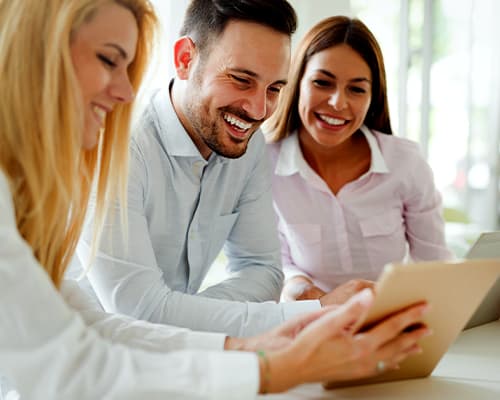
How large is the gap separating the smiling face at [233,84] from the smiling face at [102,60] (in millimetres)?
571

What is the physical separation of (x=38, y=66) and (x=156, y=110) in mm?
786

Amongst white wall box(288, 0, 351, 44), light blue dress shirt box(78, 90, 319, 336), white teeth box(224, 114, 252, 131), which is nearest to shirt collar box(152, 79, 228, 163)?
light blue dress shirt box(78, 90, 319, 336)

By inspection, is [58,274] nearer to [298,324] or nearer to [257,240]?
[298,324]

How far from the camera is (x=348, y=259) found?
2.20 metres

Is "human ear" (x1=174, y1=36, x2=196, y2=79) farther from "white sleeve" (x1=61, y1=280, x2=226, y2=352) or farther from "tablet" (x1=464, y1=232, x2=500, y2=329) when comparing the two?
"tablet" (x1=464, y1=232, x2=500, y2=329)

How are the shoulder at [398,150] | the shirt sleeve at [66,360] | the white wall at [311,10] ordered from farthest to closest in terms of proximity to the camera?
1. the white wall at [311,10]
2. the shoulder at [398,150]
3. the shirt sleeve at [66,360]

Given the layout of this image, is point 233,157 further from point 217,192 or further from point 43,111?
point 43,111

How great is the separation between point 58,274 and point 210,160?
70 cm

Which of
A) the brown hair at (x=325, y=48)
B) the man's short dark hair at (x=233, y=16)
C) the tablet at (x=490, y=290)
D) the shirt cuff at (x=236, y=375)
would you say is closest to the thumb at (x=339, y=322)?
the shirt cuff at (x=236, y=375)

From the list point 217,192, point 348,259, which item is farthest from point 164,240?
point 348,259

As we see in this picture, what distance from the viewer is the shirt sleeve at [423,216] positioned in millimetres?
2203

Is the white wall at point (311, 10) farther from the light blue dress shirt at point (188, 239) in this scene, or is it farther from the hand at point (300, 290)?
the hand at point (300, 290)

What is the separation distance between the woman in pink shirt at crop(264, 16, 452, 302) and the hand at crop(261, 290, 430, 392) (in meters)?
1.07

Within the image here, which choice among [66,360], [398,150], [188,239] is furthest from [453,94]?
[66,360]
